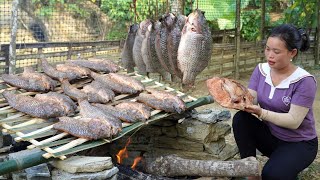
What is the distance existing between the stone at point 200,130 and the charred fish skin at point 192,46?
1.67 ft

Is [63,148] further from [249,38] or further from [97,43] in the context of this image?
[249,38]

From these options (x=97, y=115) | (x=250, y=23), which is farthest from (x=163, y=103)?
(x=250, y=23)

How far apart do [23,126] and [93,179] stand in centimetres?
76

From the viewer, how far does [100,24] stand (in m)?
14.0

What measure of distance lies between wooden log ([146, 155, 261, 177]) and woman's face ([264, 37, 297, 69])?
0.92m

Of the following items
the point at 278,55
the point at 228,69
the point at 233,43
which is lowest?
the point at 228,69

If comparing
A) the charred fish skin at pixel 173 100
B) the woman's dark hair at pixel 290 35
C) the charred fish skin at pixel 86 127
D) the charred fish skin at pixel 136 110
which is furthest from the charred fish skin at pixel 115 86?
the woman's dark hair at pixel 290 35

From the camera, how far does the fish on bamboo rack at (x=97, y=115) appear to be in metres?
3.41

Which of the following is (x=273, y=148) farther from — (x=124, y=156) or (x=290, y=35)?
(x=124, y=156)

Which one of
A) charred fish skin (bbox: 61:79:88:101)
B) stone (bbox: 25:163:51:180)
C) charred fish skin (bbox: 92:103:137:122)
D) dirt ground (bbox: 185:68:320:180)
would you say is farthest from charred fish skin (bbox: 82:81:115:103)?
dirt ground (bbox: 185:68:320:180)

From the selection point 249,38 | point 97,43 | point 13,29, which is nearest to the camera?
point 13,29

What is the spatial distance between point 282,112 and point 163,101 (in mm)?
1115

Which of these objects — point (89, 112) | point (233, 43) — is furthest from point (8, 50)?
point (233, 43)

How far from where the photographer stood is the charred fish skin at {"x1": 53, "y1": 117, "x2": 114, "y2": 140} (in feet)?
10.8
